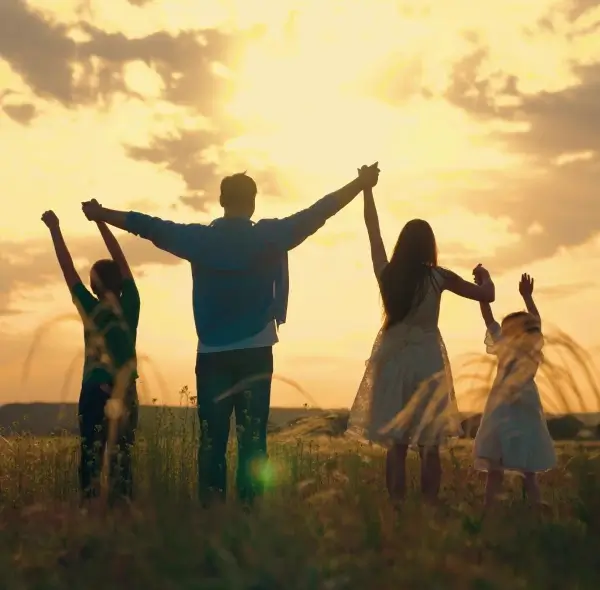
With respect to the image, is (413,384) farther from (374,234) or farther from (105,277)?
(105,277)

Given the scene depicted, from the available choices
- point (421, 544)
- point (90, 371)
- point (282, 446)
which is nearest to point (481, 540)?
point (421, 544)

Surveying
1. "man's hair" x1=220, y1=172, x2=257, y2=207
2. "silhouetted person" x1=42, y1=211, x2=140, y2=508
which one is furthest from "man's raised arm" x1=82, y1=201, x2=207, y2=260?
"silhouetted person" x1=42, y1=211, x2=140, y2=508

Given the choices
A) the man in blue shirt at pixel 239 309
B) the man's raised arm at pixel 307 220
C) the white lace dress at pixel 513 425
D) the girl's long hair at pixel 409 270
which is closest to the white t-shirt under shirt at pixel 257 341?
the man in blue shirt at pixel 239 309

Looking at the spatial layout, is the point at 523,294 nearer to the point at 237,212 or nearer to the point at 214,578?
the point at 237,212

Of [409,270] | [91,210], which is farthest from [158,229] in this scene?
[409,270]

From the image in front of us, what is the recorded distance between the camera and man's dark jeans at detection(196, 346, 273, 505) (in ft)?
21.4

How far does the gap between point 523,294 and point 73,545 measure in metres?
3.84

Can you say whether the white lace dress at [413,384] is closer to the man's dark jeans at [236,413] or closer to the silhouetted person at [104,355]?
the man's dark jeans at [236,413]

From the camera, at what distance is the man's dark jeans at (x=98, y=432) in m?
7.13

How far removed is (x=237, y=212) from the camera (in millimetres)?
6688

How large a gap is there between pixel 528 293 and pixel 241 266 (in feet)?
7.33

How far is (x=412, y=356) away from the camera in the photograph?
7031 mm

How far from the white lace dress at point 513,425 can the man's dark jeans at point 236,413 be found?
1.81 m

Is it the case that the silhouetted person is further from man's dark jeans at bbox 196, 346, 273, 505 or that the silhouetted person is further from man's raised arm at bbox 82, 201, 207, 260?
man's dark jeans at bbox 196, 346, 273, 505
